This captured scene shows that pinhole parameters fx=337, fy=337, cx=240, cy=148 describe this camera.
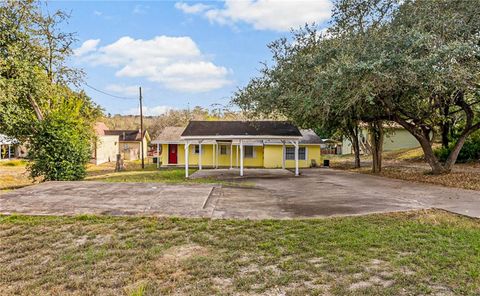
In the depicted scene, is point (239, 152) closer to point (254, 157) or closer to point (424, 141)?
point (254, 157)

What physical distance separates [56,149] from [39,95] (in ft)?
8.15

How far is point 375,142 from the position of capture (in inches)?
737

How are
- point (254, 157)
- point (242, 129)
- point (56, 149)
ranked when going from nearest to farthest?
1. point (56, 149)
2. point (242, 129)
3. point (254, 157)

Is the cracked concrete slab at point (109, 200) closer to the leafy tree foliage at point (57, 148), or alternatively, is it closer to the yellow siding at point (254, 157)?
the leafy tree foliage at point (57, 148)

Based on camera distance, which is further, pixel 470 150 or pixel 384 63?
pixel 470 150

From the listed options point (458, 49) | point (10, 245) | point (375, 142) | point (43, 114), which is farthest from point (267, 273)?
point (375, 142)

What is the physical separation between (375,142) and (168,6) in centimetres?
1280

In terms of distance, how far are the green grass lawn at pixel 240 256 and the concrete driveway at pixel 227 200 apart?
2.34 feet

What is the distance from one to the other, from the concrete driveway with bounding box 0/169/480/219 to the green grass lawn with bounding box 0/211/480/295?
2.34 feet

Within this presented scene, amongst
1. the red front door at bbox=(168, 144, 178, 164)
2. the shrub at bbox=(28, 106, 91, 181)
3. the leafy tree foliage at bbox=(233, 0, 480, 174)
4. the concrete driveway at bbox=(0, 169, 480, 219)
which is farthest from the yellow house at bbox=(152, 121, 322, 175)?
the concrete driveway at bbox=(0, 169, 480, 219)

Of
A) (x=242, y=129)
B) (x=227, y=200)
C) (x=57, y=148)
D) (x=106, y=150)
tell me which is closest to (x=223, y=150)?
(x=242, y=129)

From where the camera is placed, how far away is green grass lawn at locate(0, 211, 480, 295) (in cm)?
386

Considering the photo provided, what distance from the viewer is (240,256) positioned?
15.8ft

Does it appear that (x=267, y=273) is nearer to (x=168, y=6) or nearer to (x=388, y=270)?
(x=388, y=270)
